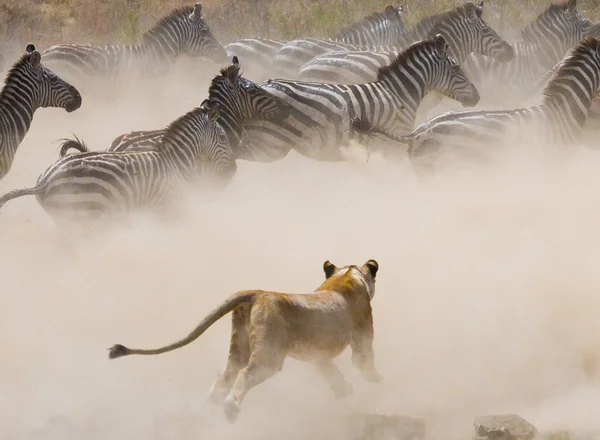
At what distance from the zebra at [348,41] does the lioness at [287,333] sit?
37.8 ft

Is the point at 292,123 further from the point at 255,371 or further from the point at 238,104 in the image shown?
the point at 255,371

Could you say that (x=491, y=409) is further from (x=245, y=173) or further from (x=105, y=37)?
(x=105, y=37)

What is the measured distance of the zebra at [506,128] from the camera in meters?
13.6

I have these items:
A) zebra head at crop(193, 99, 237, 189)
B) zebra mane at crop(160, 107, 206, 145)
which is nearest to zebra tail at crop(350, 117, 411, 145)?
zebra head at crop(193, 99, 237, 189)

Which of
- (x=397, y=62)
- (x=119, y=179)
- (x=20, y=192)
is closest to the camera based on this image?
(x=20, y=192)

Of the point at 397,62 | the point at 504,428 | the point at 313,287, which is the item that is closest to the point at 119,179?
the point at 313,287

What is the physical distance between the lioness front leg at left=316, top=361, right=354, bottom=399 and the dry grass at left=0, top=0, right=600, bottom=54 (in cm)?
1591

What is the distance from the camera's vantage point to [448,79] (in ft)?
54.4

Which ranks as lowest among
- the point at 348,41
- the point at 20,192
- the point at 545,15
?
the point at 20,192

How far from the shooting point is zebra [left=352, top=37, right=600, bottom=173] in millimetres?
13578

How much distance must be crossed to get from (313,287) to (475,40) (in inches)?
348

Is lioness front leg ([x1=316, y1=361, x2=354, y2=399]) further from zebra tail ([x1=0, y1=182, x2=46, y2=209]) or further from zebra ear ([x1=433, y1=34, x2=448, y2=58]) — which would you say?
zebra ear ([x1=433, y1=34, x2=448, y2=58])

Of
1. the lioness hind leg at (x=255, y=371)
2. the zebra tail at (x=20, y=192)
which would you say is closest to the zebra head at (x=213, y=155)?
the zebra tail at (x=20, y=192)

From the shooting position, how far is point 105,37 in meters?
25.4
